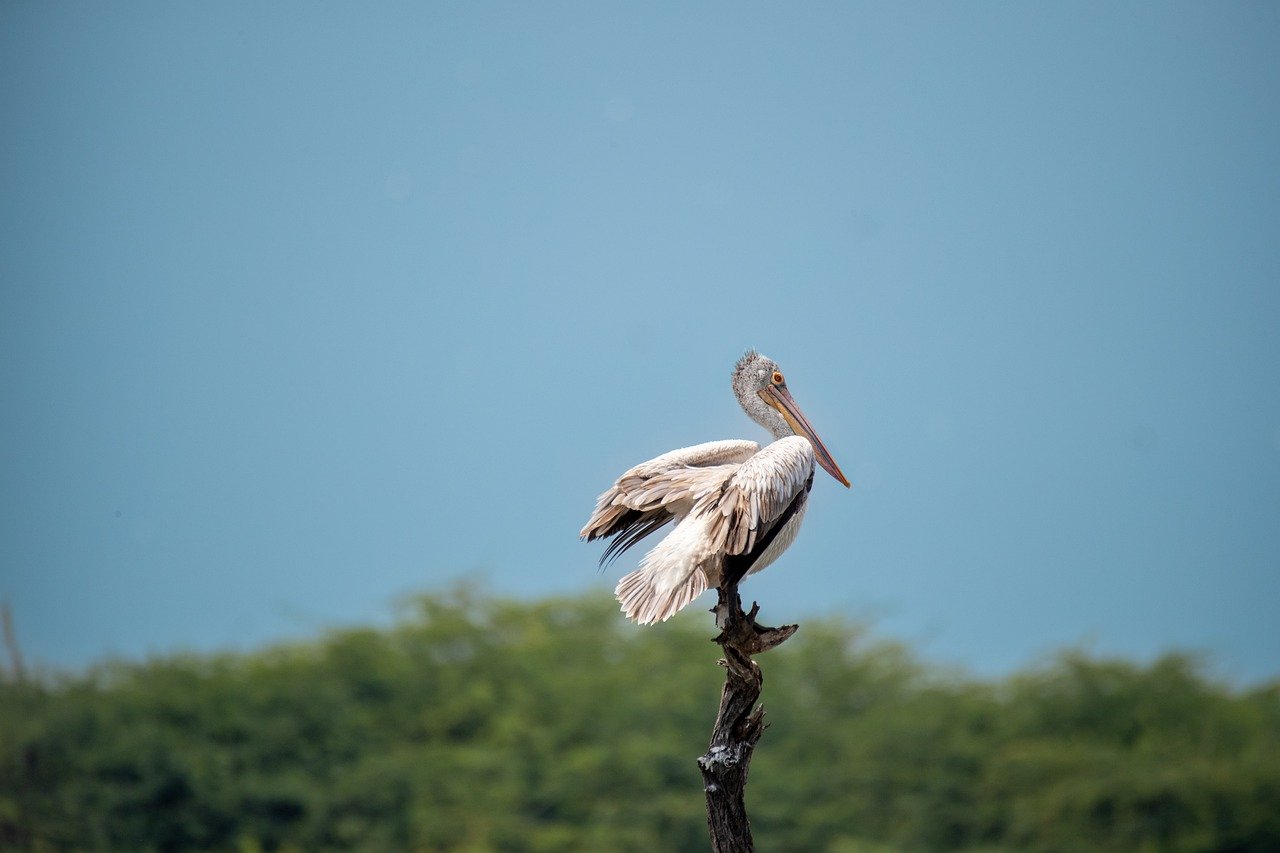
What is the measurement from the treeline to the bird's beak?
10.1 m

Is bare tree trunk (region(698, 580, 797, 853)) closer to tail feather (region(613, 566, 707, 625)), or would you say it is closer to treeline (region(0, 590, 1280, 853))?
tail feather (region(613, 566, 707, 625))

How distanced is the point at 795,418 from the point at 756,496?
1120 mm

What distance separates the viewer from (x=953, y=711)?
54.6 ft

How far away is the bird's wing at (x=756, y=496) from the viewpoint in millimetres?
4730

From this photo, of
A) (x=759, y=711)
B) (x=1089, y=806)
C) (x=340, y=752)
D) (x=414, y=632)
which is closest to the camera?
(x=759, y=711)

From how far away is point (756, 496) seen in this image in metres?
4.80

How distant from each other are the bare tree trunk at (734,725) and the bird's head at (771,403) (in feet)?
3.46

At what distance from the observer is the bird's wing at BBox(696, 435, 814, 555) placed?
15.5ft

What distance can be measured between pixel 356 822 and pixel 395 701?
1.86 metres

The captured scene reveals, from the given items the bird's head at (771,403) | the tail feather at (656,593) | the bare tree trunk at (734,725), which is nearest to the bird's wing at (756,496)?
the tail feather at (656,593)

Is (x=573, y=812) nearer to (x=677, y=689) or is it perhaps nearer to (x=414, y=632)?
(x=677, y=689)

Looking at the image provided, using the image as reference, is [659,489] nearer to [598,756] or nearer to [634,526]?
[634,526]

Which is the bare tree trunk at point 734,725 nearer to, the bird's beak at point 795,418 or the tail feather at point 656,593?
the tail feather at point 656,593

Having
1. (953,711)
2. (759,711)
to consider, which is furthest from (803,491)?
(953,711)
